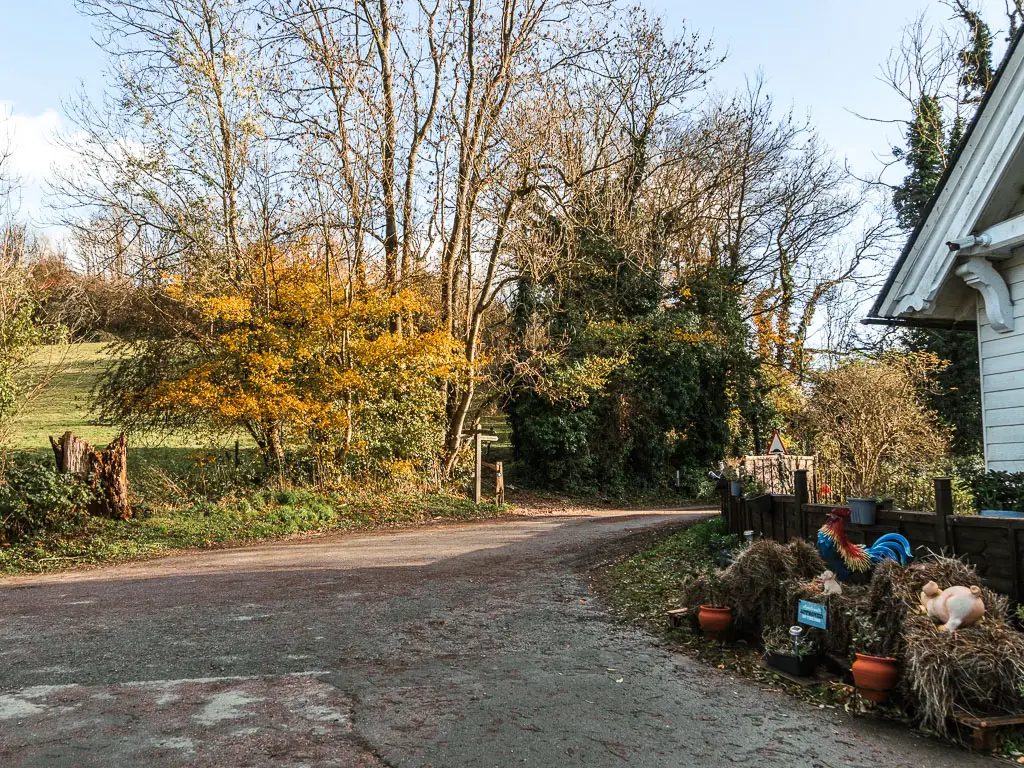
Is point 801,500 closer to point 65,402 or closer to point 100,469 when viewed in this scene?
point 100,469

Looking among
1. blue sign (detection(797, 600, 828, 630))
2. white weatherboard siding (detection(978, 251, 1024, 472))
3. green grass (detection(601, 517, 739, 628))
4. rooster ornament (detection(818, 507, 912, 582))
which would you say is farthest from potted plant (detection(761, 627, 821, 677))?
white weatherboard siding (detection(978, 251, 1024, 472))

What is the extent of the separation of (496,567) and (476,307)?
11266mm

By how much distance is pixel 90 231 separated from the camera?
16734 mm

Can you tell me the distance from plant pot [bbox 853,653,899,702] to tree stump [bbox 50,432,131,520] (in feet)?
43.3

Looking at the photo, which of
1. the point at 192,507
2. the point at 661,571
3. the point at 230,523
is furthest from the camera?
the point at 192,507

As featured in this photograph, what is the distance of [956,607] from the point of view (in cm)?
490

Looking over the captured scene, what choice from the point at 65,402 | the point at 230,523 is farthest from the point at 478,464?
the point at 65,402

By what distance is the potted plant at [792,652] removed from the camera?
5.85 meters

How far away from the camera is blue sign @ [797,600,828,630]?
19.1 feet

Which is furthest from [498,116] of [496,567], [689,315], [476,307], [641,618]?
[641,618]

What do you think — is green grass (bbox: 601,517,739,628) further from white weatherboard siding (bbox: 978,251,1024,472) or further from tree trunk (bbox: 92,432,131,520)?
tree trunk (bbox: 92,432,131,520)

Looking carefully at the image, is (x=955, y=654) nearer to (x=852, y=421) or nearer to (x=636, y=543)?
(x=636, y=543)

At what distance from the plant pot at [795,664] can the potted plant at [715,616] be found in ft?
2.60

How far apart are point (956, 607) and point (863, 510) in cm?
220
